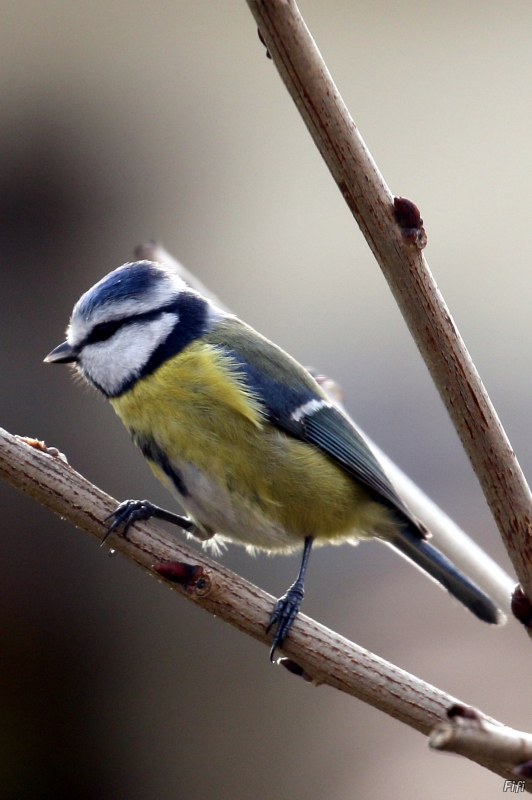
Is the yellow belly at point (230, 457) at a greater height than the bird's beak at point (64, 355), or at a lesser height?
lesser

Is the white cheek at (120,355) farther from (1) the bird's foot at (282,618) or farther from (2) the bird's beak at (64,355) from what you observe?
(1) the bird's foot at (282,618)

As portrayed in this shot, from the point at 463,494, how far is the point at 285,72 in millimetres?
2373

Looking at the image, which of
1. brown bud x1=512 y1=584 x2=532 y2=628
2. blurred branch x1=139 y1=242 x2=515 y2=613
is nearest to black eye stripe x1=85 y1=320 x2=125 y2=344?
blurred branch x1=139 y1=242 x2=515 y2=613

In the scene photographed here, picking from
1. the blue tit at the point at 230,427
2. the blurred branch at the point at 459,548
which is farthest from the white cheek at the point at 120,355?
the blurred branch at the point at 459,548

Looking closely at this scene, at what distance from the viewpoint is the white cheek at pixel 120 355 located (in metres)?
1.23

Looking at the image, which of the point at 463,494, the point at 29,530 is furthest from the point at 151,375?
the point at 463,494

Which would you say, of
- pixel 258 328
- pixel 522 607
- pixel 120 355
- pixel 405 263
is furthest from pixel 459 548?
pixel 258 328

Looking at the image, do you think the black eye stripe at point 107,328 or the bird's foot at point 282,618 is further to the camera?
the black eye stripe at point 107,328

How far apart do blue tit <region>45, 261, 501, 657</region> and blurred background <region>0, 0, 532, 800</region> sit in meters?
1.04

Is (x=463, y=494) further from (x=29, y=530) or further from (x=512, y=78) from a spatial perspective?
(x=512, y=78)

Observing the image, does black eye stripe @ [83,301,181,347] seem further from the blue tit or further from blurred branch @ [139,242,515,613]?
blurred branch @ [139,242,515,613]

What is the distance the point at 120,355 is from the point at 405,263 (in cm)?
66

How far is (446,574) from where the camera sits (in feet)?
4.32

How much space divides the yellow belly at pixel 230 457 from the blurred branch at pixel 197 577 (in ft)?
0.68
